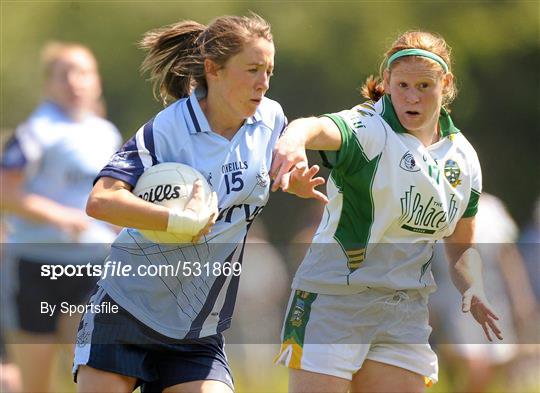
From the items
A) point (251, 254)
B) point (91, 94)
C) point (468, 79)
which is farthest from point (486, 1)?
point (91, 94)

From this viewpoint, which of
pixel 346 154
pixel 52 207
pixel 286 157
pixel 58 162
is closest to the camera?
pixel 286 157

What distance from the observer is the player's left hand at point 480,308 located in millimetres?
4148

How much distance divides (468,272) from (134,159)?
1.47 metres

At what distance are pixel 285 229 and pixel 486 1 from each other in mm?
2585

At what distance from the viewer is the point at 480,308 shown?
4188 mm

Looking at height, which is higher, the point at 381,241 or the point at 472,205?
the point at 472,205

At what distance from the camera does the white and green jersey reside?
3.94m

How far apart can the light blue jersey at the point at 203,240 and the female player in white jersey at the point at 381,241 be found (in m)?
0.31

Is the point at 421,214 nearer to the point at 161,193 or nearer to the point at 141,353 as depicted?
the point at 161,193

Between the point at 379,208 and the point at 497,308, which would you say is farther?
the point at 497,308

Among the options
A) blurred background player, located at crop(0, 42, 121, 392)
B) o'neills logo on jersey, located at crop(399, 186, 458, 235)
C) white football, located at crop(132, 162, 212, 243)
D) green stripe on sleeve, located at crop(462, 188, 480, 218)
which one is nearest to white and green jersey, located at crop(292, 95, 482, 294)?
o'neills logo on jersey, located at crop(399, 186, 458, 235)

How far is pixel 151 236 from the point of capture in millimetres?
3666

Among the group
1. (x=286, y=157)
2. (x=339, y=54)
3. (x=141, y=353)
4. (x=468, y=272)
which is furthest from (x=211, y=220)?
(x=339, y=54)

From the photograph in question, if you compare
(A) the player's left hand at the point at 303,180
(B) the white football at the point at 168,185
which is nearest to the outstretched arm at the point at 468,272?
(A) the player's left hand at the point at 303,180
